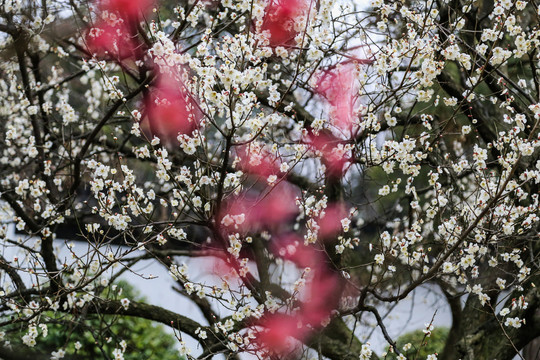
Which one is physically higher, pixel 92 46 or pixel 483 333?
pixel 92 46

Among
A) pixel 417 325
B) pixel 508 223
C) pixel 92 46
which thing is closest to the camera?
pixel 508 223

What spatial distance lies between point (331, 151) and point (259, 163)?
28.0 inches

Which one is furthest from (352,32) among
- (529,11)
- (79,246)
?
(79,246)

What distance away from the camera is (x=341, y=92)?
468cm

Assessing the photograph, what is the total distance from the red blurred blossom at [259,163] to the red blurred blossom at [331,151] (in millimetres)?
288

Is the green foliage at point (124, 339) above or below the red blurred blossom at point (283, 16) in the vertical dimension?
above

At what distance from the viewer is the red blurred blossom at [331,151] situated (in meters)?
4.27

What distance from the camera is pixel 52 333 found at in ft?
23.0

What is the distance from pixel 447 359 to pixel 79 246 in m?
6.19

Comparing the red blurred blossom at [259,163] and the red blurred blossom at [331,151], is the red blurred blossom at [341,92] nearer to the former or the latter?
the red blurred blossom at [331,151]

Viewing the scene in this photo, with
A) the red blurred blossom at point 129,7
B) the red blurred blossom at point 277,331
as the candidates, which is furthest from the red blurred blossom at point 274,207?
the red blurred blossom at point 129,7

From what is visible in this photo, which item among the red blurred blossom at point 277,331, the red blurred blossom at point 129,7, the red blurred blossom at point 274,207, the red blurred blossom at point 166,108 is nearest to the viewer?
the red blurred blossom at point 129,7

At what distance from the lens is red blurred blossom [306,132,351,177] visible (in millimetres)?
4266

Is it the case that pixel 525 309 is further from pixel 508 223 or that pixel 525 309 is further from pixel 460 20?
pixel 460 20
